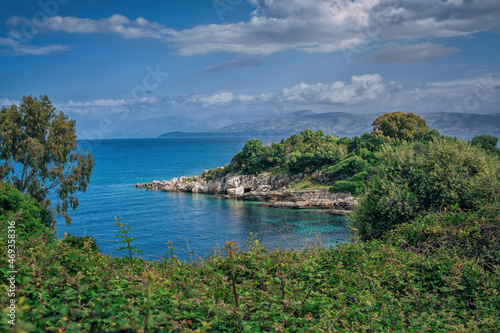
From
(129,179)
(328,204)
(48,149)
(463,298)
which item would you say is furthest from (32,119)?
(129,179)

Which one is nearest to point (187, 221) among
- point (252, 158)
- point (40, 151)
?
point (40, 151)

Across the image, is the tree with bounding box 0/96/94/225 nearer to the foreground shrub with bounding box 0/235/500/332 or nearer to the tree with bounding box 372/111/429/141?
the foreground shrub with bounding box 0/235/500/332

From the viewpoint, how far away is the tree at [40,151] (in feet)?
77.4

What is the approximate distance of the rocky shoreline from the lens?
167ft

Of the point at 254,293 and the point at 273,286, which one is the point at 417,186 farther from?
the point at 254,293

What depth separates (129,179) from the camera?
295 ft

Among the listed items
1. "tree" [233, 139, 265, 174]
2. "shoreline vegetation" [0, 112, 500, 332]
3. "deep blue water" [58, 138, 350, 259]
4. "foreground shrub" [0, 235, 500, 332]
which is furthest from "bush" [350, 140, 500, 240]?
"tree" [233, 139, 265, 174]

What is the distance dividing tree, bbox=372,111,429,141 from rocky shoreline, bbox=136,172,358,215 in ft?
58.5

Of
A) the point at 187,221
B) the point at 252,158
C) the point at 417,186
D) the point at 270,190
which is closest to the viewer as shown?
the point at 417,186

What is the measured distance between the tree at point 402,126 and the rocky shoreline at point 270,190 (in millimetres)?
17837

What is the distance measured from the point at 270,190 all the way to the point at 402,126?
28.9 meters

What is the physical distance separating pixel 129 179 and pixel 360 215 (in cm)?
8240

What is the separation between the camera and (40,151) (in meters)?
24.2

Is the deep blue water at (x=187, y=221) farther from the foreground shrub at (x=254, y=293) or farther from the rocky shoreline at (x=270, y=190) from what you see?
the foreground shrub at (x=254, y=293)
